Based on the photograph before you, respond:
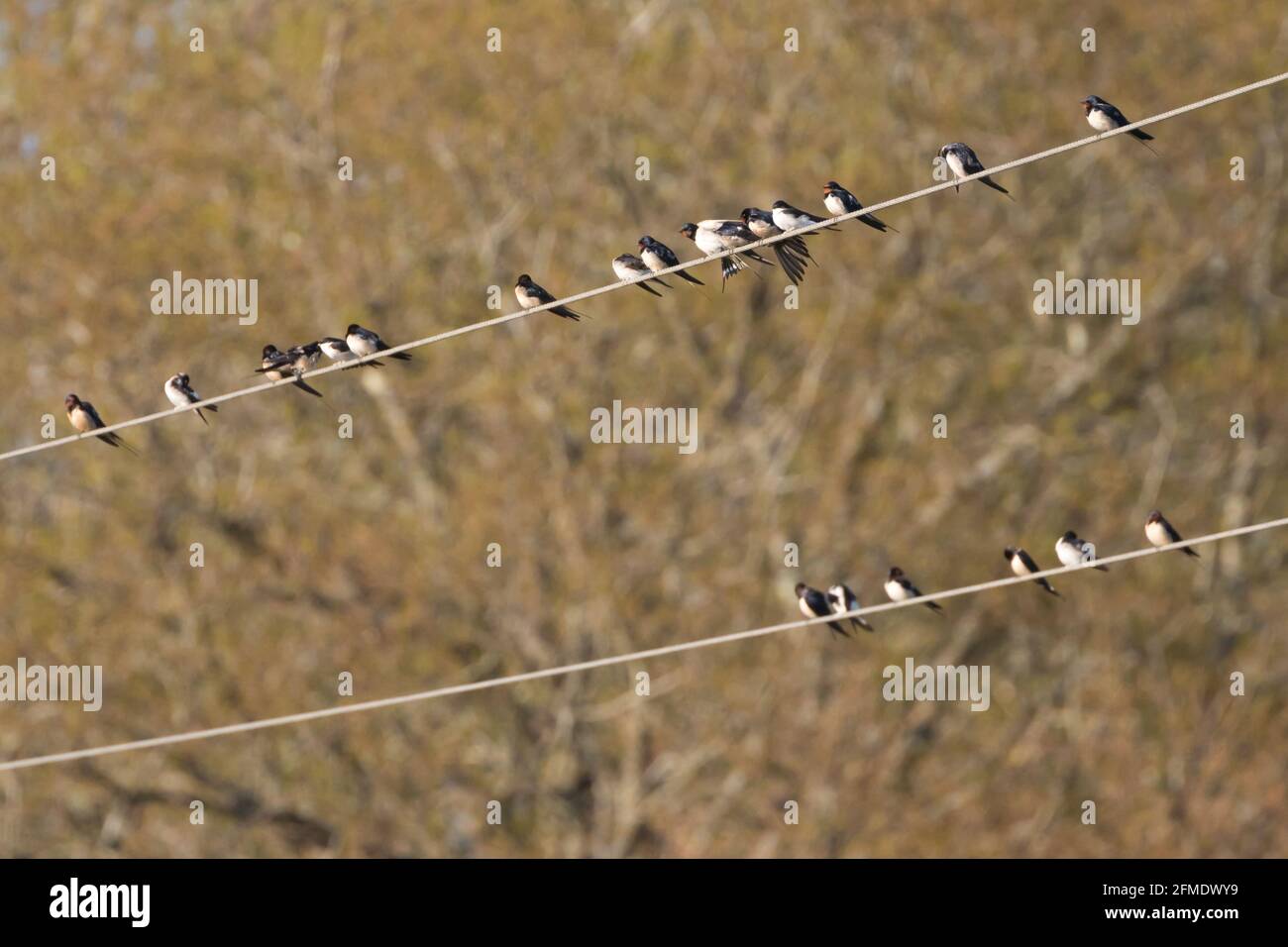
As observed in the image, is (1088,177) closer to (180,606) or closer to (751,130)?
(751,130)

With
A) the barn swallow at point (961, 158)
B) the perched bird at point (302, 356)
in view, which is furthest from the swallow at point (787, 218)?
the perched bird at point (302, 356)

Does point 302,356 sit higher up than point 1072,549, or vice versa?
point 302,356

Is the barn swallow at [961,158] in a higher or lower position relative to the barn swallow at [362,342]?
higher

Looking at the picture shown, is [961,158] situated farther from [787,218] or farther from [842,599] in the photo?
[842,599]

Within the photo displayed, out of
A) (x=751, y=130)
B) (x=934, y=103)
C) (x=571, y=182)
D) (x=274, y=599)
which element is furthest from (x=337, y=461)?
(x=934, y=103)

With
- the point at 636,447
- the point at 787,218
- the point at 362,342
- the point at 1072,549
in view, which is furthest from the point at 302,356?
the point at 636,447

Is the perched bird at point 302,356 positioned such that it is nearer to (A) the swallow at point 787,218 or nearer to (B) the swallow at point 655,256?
(B) the swallow at point 655,256

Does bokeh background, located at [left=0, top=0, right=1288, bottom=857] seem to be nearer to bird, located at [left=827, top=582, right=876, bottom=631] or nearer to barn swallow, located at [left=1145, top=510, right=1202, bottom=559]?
barn swallow, located at [left=1145, top=510, right=1202, bottom=559]

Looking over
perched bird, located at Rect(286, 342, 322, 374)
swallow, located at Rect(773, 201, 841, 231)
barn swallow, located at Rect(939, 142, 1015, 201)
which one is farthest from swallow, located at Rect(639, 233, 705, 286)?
perched bird, located at Rect(286, 342, 322, 374)
